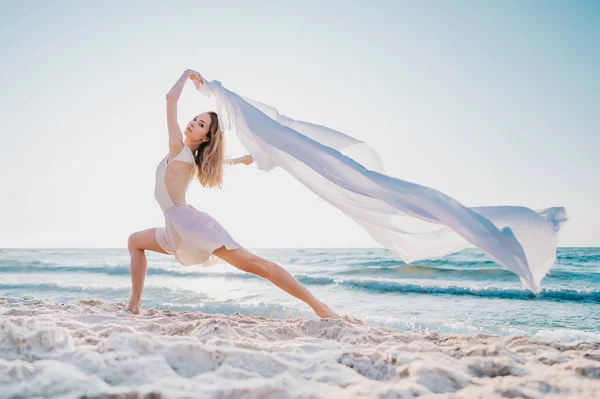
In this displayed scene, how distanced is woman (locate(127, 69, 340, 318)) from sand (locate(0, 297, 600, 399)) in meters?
0.86

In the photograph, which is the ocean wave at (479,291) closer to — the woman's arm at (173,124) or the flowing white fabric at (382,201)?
the flowing white fabric at (382,201)

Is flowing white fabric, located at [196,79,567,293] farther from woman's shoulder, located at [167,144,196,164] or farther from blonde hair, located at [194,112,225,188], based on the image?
woman's shoulder, located at [167,144,196,164]

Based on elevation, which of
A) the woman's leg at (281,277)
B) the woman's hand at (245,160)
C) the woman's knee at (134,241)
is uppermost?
the woman's hand at (245,160)

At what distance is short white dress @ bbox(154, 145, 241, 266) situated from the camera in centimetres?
381

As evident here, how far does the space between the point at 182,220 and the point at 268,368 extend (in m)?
2.16

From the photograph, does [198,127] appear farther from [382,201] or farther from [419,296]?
[419,296]

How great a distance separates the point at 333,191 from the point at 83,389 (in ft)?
7.94

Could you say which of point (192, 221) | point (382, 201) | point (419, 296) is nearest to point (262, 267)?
point (192, 221)

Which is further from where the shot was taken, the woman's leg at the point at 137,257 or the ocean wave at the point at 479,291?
the ocean wave at the point at 479,291

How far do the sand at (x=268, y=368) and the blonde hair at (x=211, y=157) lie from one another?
1.67 metres

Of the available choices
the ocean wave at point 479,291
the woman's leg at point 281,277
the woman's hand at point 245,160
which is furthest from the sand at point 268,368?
the ocean wave at point 479,291

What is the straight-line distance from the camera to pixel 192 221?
3.88 metres

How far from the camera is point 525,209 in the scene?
296 cm

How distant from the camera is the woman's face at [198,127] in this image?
13.4 feet
